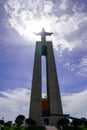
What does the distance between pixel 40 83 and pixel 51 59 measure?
21.4ft

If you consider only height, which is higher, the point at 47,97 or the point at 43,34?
the point at 43,34

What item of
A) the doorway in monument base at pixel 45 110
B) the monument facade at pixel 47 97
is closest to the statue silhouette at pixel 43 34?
the monument facade at pixel 47 97

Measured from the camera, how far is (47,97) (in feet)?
188

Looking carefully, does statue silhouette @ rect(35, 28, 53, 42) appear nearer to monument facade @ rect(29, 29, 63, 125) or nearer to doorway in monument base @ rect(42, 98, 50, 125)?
monument facade @ rect(29, 29, 63, 125)

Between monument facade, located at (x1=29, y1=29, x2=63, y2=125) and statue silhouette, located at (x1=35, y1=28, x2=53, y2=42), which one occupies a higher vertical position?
statue silhouette, located at (x1=35, y1=28, x2=53, y2=42)

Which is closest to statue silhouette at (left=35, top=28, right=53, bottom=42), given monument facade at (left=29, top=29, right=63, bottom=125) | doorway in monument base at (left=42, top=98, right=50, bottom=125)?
monument facade at (left=29, top=29, right=63, bottom=125)

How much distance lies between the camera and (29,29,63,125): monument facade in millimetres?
54312

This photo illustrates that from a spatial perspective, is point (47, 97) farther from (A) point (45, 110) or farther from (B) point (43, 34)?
(B) point (43, 34)

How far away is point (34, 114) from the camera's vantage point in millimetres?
54219

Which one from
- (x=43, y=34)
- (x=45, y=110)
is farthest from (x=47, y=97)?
(x=43, y=34)

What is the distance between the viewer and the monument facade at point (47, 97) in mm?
54312

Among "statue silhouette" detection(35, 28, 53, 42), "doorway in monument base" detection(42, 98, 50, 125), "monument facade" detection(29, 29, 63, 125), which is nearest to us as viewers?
"monument facade" detection(29, 29, 63, 125)

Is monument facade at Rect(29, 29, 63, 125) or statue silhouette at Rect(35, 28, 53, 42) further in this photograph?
statue silhouette at Rect(35, 28, 53, 42)

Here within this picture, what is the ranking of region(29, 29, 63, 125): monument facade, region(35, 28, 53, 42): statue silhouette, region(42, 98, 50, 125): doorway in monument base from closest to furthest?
region(29, 29, 63, 125): monument facade → region(42, 98, 50, 125): doorway in monument base → region(35, 28, 53, 42): statue silhouette
